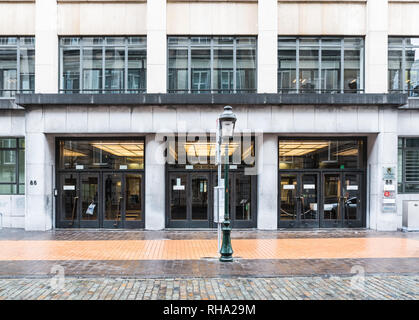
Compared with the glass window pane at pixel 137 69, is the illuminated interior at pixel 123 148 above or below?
below

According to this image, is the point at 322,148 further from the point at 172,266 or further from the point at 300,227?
the point at 172,266

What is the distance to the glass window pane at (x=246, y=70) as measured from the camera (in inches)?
543

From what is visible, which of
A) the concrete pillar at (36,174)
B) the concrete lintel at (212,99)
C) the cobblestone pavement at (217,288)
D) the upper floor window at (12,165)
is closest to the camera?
the cobblestone pavement at (217,288)

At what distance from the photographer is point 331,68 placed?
13.9 m

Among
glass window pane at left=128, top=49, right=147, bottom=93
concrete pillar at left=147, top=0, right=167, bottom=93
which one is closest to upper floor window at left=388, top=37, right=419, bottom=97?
concrete pillar at left=147, top=0, right=167, bottom=93

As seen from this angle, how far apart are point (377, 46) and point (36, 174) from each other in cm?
1462

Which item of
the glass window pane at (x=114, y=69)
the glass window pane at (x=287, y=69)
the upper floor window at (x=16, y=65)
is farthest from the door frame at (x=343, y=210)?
the upper floor window at (x=16, y=65)

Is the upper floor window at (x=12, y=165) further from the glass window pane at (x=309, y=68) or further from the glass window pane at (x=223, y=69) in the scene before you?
the glass window pane at (x=309, y=68)

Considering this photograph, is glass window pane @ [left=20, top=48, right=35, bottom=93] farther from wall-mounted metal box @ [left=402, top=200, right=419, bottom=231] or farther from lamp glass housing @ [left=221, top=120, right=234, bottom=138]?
wall-mounted metal box @ [left=402, top=200, right=419, bottom=231]

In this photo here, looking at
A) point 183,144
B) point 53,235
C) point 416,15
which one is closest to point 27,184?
point 53,235

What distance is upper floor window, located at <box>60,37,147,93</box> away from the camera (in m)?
13.8

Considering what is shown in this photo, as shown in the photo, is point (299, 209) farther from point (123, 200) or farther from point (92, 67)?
point (92, 67)

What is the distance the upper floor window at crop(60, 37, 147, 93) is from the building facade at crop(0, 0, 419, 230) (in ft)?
0.15
